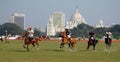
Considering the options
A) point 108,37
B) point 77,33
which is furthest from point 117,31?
point 108,37

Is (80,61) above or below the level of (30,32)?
below

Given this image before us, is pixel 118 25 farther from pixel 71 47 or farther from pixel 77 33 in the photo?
pixel 71 47

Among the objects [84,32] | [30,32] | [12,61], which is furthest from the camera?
[84,32]

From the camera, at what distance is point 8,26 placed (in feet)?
646

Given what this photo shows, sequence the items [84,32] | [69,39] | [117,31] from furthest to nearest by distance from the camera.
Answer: [84,32] < [117,31] < [69,39]

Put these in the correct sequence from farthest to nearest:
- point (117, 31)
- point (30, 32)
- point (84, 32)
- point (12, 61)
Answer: point (84, 32)
point (117, 31)
point (30, 32)
point (12, 61)

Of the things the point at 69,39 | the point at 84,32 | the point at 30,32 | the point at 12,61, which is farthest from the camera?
the point at 84,32

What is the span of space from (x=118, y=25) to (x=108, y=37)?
160824 mm

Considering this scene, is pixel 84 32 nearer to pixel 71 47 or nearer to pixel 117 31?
pixel 117 31

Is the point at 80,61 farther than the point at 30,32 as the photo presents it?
No

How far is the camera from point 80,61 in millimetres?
19234

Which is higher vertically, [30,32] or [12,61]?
[30,32]

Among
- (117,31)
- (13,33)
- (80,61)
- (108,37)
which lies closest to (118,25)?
(117,31)

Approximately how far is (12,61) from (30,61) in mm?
813
